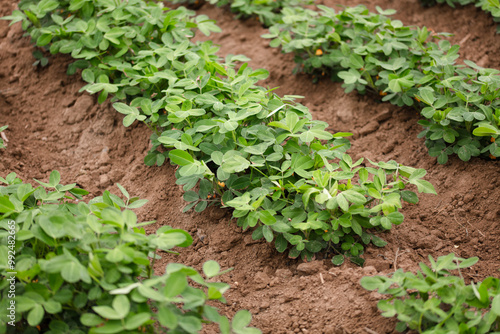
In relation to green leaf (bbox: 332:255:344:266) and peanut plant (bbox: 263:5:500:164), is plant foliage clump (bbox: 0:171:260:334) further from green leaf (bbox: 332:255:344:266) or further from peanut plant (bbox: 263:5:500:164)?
peanut plant (bbox: 263:5:500:164)

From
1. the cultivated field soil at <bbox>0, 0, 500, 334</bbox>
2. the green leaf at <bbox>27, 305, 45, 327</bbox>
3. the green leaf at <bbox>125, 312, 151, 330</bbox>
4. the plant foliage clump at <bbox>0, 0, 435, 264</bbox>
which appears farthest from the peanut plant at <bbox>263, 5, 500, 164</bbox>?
the green leaf at <bbox>27, 305, 45, 327</bbox>

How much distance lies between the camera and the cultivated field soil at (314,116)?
211cm

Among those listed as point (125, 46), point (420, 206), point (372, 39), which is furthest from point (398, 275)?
point (125, 46)

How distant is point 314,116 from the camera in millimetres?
3271

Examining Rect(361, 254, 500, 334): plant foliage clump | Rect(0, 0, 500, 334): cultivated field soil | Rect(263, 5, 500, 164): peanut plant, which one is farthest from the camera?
Rect(263, 5, 500, 164): peanut plant

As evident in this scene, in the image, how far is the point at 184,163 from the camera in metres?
2.22

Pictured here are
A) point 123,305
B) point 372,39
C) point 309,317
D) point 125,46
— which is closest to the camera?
point 123,305

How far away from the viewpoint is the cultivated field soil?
211 cm

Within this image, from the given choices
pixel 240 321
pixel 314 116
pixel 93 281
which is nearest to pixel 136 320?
pixel 93 281

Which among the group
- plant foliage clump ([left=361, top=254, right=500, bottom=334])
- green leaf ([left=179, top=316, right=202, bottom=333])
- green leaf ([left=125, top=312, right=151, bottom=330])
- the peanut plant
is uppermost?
the peanut plant

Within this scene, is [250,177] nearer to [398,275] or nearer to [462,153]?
[398,275]

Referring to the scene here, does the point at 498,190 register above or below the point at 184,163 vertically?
below

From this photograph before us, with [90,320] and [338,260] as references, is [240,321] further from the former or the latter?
[338,260]

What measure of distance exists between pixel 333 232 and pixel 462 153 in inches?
39.0
